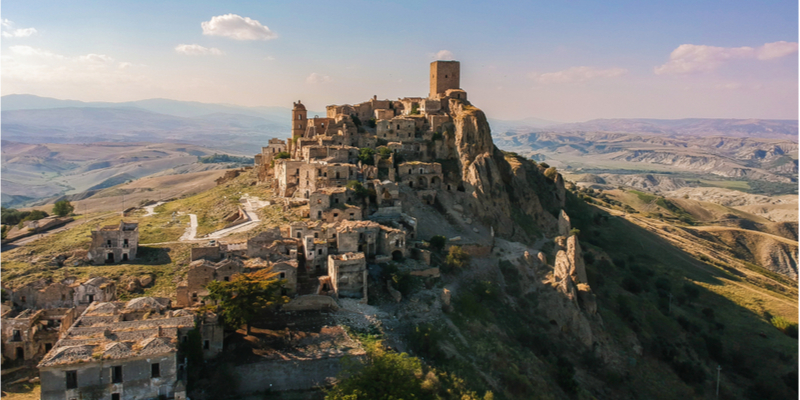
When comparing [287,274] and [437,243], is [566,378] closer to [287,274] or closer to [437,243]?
[437,243]

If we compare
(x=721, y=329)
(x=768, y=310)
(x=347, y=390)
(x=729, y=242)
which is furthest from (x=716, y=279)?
(x=347, y=390)

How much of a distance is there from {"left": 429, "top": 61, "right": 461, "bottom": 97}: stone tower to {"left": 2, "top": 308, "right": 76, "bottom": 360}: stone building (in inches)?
1949

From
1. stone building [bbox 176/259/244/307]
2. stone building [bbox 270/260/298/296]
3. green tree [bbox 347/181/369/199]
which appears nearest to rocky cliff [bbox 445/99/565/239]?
green tree [bbox 347/181/369/199]

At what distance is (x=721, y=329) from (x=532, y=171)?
93.0ft

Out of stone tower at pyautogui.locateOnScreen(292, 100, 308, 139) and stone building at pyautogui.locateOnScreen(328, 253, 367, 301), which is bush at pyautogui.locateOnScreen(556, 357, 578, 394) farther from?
stone tower at pyautogui.locateOnScreen(292, 100, 308, 139)

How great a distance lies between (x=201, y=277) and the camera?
31203 mm

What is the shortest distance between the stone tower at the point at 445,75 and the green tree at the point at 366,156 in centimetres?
1810

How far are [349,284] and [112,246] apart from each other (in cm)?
1813

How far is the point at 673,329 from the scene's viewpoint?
1937 inches

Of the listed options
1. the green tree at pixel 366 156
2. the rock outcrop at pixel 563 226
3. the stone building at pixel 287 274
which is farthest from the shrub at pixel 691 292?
the stone building at pixel 287 274

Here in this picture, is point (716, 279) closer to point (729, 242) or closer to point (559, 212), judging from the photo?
point (559, 212)

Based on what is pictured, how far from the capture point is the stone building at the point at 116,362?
71.5 feet

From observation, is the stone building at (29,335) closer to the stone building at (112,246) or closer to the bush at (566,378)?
the stone building at (112,246)

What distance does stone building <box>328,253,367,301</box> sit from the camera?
33.9 meters
